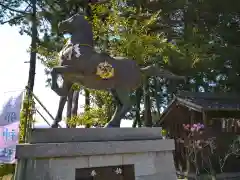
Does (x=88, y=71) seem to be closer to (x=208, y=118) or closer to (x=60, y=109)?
(x=60, y=109)

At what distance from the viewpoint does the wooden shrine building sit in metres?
7.92

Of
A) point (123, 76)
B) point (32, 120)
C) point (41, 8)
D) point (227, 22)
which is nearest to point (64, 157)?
point (32, 120)

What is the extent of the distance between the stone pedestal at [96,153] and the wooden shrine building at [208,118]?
15.0ft

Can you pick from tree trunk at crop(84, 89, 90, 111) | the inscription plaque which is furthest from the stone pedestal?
tree trunk at crop(84, 89, 90, 111)

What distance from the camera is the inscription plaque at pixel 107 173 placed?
297 centimetres

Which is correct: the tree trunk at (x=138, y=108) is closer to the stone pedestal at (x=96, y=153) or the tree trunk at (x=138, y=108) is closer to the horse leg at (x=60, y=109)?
the horse leg at (x=60, y=109)

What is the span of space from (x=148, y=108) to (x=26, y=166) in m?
9.06

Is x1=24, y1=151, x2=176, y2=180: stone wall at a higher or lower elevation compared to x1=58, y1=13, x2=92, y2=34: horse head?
lower

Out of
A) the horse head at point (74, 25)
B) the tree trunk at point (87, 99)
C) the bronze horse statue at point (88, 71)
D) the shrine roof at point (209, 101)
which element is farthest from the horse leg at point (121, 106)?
the shrine roof at point (209, 101)

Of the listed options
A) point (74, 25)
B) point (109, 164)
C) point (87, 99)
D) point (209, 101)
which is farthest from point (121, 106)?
point (209, 101)

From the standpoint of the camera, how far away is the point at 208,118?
320 inches

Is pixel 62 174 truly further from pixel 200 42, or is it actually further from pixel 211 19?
pixel 211 19

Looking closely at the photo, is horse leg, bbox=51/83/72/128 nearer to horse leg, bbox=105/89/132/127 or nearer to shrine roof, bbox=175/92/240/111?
horse leg, bbox=105/89/132/127

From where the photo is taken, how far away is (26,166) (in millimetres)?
2723
